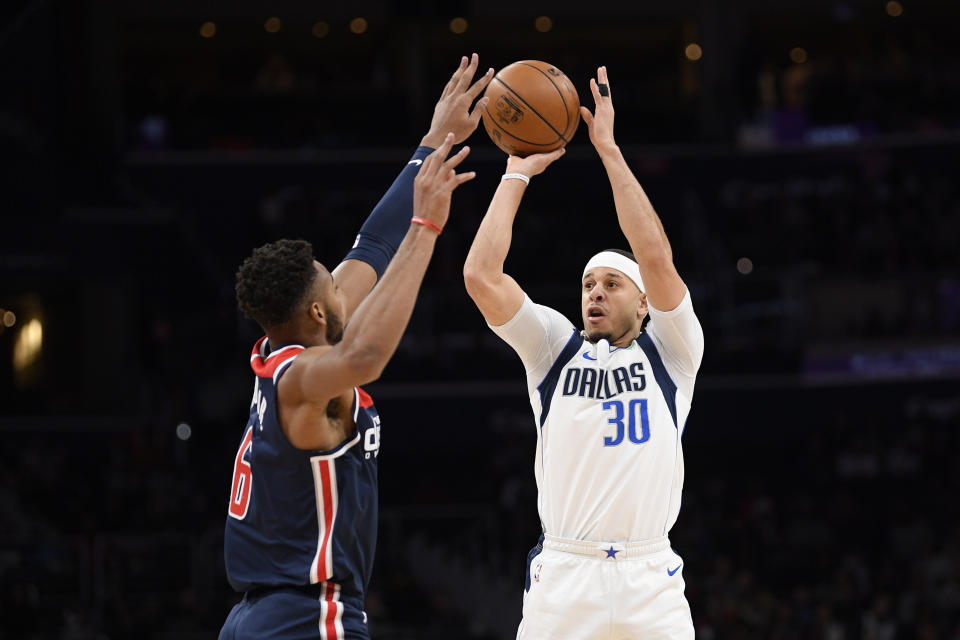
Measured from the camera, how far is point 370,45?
29672 millimetres

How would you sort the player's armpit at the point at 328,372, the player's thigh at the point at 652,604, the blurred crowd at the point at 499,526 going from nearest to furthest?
the player's armpit at the point at 328,372 → the player's thigh at the point at 652,604 → the blurred crowd at the point at 499,526

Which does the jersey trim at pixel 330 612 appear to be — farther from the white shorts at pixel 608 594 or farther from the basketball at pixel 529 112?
the basketball at pixel 529 112

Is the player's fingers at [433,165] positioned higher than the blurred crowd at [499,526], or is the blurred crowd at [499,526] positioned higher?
the player's fingers at [433,165]

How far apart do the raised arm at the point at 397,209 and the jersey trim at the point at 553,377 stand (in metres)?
1.04

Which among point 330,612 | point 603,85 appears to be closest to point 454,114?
point 603,85

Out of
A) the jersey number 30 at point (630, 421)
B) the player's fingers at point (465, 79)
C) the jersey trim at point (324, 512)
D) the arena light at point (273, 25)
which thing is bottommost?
the jersey trim at point (324, 512)

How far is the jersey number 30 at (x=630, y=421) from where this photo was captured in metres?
5.62

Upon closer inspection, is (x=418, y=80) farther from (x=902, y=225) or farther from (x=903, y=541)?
(x=903, y=541)

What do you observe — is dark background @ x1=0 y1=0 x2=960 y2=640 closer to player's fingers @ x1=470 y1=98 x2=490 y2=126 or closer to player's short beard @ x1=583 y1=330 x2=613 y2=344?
player's short beard @ x1=583 y1=330 x2=613 y2=344

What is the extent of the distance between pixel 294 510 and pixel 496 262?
175 centimetres

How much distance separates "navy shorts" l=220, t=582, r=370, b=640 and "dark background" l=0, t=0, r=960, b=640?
1057cm

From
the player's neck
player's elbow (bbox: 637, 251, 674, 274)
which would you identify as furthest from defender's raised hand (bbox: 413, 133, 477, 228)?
player's elbow (bbox: 637, 251, 674, 274)

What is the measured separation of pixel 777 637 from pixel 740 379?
5.39 metres

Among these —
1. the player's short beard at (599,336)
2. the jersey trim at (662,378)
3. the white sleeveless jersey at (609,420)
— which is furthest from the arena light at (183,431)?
the jersey trim at (662,378)
